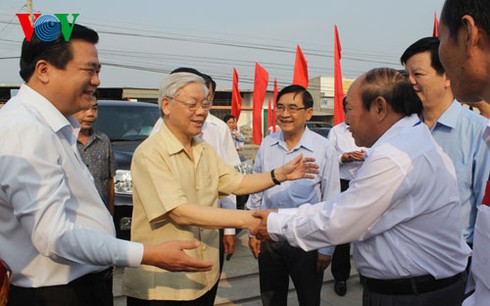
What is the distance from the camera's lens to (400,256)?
1810 mm

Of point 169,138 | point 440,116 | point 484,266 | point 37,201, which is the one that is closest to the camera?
point 484,266

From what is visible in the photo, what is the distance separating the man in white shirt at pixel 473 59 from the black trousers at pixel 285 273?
178 cm

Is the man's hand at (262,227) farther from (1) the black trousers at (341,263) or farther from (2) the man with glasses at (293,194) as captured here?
(1) the black trousers at (341,263)

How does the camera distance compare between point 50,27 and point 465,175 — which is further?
point 465,175

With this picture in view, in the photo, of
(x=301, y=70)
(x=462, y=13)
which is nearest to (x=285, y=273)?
(x=462, y=13)

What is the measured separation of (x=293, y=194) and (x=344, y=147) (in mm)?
1844

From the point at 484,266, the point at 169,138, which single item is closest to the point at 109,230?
the point at 169,138

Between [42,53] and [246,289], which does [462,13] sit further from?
[246,289]

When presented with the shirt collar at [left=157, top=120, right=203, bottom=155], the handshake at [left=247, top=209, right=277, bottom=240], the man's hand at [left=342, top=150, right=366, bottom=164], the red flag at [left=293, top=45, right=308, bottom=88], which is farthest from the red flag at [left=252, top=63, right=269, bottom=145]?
the handshake at [left=247, top=209, right=277, bottom=240]

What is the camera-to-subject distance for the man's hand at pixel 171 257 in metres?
1.60

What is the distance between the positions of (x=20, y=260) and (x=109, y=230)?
339 millimetres

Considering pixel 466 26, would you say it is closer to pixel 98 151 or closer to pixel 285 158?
pixel 285 158

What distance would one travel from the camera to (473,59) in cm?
111

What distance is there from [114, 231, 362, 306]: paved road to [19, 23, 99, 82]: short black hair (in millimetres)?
2677
